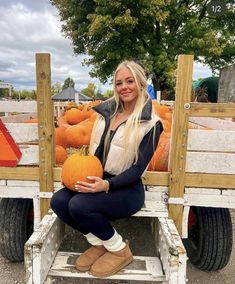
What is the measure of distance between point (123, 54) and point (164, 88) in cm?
359

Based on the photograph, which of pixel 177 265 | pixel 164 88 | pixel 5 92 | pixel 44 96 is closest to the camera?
pixel 177 265

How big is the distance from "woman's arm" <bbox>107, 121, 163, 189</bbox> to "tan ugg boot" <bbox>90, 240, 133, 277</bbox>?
46 cm

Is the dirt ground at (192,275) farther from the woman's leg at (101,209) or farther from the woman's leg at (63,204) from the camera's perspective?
the woman's leg at (101,209)

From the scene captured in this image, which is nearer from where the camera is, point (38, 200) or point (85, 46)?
point (38, 200)

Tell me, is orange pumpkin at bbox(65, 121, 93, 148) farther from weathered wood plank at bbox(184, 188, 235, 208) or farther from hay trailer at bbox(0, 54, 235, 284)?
weathered wood plank at bbox(184, 188, 235, 208)

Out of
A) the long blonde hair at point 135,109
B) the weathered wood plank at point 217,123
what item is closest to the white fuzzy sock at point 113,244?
the long blonde hair at point 135,109

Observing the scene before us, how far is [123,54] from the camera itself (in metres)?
18.8

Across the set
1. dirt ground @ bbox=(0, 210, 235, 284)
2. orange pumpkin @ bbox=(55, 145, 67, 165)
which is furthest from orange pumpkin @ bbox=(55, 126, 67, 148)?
dirt ground @ bbox=(0, 210, 235, 284)

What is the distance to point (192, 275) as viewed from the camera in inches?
120

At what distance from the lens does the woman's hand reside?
214cm

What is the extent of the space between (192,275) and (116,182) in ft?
4.81

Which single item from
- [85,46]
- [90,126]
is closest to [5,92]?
[85,46]

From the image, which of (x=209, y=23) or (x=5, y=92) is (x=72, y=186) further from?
(x=5, y=92)

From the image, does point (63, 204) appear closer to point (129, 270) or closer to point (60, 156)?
point (129, 270)
